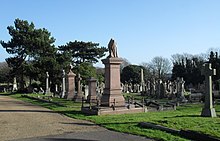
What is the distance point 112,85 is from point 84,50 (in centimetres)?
5257

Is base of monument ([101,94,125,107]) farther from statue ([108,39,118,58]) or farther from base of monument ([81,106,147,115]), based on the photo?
statue ([108,39,118,58])

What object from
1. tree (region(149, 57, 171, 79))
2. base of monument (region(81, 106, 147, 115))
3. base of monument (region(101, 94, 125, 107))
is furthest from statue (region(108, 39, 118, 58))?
tree (region(149, 57, 171, 79))

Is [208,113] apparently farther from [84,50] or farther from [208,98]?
[84,50]

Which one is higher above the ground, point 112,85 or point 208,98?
point 112,85

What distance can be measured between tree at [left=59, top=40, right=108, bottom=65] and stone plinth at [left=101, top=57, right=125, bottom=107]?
51.9 meters

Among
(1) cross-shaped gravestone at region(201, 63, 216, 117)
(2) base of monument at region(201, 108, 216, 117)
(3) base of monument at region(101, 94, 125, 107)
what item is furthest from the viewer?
(3) base of monument at region(101, 94, 125, 107)

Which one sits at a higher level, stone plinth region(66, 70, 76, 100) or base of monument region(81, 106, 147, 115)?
stone plinth region(66, 70, 76, 100)

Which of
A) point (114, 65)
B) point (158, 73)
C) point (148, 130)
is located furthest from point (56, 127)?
point (158, 73)

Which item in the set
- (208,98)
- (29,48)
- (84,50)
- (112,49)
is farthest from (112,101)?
(84,50)

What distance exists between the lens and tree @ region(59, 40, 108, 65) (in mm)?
70812

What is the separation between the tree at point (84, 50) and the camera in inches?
2788

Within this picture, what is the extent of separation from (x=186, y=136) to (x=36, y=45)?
51.7m

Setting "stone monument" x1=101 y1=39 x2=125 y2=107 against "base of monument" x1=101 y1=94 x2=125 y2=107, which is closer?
"base of monument" x1=101 y1=94 x2=125 y2=107

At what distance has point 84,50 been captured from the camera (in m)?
70.6
